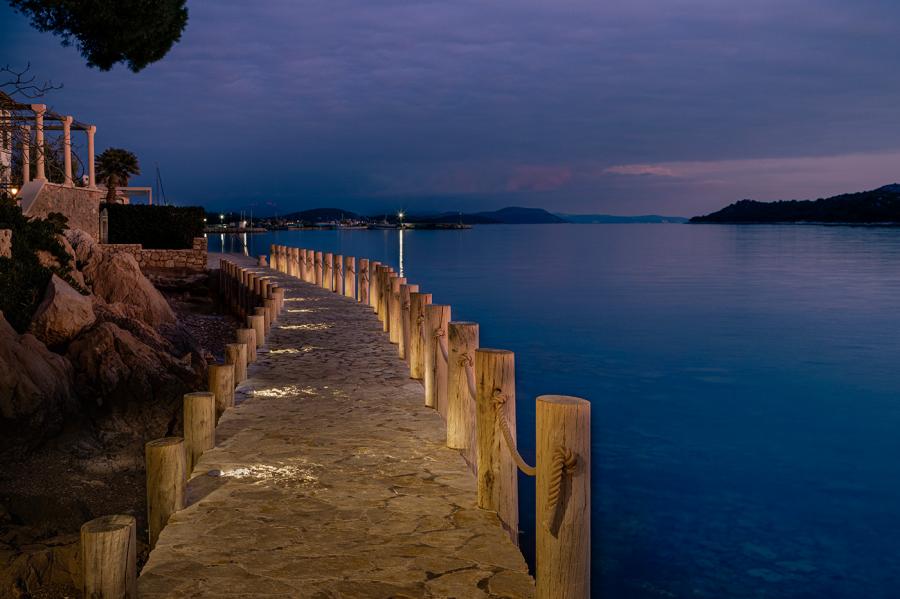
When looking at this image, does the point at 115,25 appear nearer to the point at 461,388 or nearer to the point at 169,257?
the point at 461,388

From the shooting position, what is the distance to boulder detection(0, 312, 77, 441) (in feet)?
36.0

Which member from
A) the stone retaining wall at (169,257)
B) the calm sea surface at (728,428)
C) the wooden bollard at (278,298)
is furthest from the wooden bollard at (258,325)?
the stone retaining wall at (169,257)

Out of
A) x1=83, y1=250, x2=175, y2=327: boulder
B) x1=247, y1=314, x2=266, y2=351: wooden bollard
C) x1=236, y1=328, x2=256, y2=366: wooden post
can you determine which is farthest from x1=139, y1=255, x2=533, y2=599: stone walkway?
x1=83, y1=250, x2=175, y2=327: boulder

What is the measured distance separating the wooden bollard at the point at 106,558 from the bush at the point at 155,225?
31714 millimetres

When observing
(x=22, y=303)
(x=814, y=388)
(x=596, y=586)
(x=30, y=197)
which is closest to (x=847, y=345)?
(x=814, y=388)

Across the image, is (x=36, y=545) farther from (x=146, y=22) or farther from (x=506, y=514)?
(x=146, y=22)

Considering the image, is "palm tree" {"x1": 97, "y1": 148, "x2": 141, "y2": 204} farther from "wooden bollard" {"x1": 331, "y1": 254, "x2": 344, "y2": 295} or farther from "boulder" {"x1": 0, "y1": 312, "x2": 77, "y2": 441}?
"boulder" {"x1": 0, "y1": 312, "x2": 77, "y2": 441}

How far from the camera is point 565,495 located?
12.4 ft

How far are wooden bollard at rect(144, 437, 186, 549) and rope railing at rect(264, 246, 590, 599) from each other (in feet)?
7.38

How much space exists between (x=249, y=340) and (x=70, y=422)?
11.3ft

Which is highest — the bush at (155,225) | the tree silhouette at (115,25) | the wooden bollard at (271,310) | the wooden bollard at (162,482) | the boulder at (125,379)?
the tree silhouette at (115,25)

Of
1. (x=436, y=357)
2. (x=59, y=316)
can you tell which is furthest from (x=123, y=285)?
(x=436, y=357)

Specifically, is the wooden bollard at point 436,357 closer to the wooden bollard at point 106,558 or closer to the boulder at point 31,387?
the wooden bollard at point 106,558

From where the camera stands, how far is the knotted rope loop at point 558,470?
3752mm
